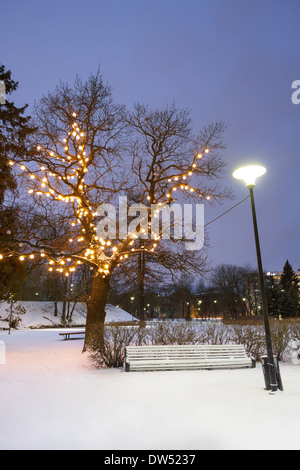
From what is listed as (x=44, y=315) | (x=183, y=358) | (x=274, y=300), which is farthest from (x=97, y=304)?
(x=274, y=300)

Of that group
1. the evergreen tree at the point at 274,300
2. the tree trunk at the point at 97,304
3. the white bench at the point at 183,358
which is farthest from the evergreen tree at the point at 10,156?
the evergreen tree at the point at 274,300

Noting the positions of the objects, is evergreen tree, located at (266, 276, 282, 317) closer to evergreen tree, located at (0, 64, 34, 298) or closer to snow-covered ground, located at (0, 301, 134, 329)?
snow-covered ground, located at (0, 301, 134, 329)

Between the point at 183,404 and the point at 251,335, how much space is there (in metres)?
6.04

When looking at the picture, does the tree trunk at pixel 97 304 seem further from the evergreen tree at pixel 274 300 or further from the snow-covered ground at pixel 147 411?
the evergreen tree at pixel 274 300

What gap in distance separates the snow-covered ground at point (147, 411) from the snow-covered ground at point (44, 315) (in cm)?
2411

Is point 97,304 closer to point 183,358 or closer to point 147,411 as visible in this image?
point 183,358

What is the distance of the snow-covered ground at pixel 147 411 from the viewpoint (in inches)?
156

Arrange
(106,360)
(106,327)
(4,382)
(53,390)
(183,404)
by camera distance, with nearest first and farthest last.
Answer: (183,404)
(53,390)
(4,382)
(106,360)
(106,327)

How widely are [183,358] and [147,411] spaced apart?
4.60m

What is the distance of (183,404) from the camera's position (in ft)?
18.3

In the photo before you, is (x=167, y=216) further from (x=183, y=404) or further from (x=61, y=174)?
(x=183, y=404)

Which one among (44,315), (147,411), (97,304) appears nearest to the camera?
(147,411)

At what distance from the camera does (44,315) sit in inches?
1409
